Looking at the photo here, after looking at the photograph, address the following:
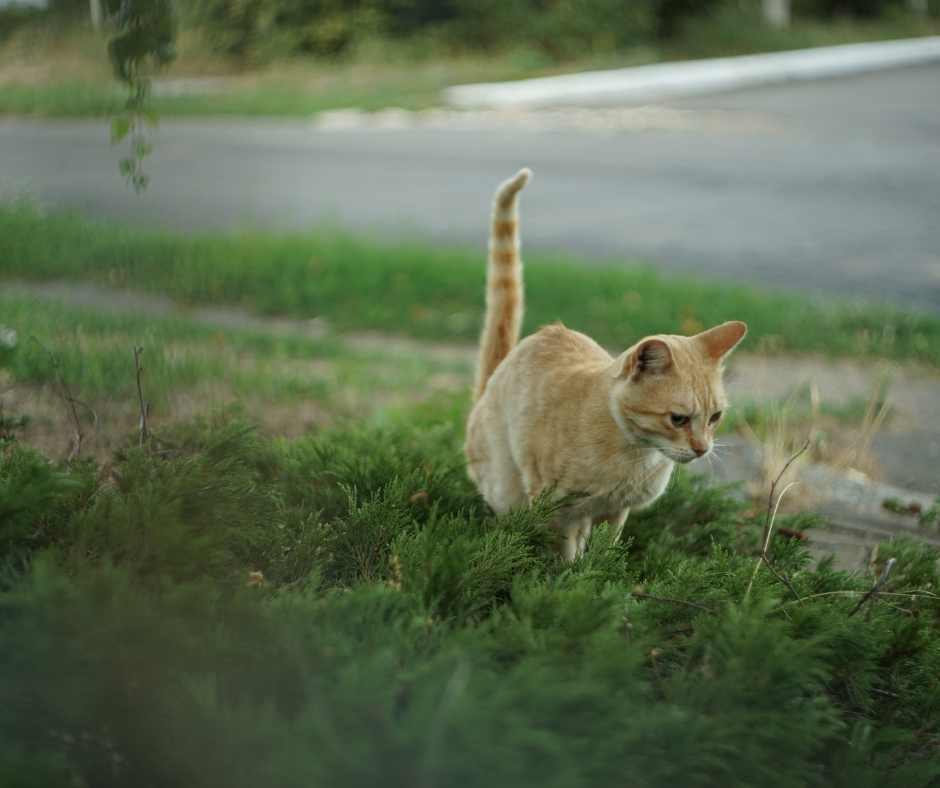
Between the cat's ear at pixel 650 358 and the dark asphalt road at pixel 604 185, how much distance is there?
4.00m

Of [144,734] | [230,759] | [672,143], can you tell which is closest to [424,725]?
[230,759]

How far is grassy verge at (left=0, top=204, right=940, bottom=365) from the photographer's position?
5.78 m

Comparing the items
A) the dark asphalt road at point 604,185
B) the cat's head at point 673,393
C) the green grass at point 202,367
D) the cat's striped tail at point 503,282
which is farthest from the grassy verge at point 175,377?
the dark asphalt road at point 604,185

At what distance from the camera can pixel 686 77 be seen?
16.5 metres

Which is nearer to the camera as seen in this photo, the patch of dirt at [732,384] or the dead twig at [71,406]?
the dead twig at [71,406]

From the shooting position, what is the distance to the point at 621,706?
2064mm

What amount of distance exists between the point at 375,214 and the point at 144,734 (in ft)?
22.3

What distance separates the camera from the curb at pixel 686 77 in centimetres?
1452

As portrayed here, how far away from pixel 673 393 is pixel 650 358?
107mm

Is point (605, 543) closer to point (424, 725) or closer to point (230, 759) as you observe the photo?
point (424, 725)

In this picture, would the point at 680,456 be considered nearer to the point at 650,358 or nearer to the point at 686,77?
the point at 650,358

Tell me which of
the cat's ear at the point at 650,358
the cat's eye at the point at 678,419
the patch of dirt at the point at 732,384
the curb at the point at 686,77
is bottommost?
the patch of dirt at the point at 732,384

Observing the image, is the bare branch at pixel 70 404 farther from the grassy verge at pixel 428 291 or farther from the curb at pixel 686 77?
the curb at pixel 686 77

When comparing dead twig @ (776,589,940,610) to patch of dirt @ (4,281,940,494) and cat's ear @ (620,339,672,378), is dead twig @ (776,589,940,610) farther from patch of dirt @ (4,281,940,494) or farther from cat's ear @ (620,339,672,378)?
patch of dirt @ (4,281,940,494)
